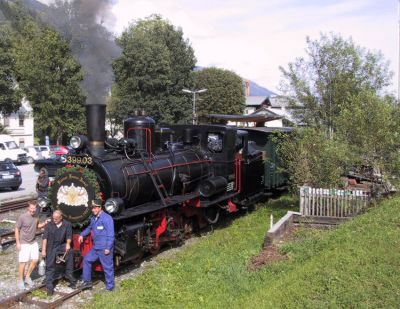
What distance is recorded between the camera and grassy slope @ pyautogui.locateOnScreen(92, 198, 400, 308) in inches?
262

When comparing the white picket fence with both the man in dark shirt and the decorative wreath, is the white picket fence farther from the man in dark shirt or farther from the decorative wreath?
the man in dark shirt

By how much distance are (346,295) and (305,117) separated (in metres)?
12.2

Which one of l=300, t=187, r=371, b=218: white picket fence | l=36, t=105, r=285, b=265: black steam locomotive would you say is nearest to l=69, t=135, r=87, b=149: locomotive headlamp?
l=36, t=105, r=285, b=265: black steam locomotive

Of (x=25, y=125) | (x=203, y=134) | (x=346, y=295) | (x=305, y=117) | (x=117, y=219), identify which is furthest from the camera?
(x=25, y=125)

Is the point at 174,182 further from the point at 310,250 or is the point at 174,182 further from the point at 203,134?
the point at 310,250

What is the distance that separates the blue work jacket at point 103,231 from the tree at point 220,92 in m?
51.5

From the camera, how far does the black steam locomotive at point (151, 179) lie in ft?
31.0

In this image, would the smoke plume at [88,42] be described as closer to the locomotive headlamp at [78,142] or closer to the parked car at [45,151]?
the locomotive headlamp at [78,142]

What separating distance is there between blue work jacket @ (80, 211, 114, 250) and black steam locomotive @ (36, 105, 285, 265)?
1.22 feet

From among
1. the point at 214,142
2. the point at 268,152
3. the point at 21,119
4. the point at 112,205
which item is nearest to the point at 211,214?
the point at 214,142

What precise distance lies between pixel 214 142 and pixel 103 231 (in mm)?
5949

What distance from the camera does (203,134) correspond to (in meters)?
13.9

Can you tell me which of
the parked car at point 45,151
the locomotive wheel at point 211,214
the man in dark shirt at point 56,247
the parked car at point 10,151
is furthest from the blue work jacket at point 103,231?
the parked car at point 45,151

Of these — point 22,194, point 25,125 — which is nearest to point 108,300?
point 22,194
